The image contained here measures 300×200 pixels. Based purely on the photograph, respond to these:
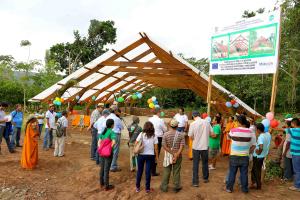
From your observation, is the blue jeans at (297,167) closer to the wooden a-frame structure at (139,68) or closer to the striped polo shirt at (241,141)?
the striped polo shirt at (241,141)

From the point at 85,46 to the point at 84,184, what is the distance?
33323mm

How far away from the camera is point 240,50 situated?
710 cm

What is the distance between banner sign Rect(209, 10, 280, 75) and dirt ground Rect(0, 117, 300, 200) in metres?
2.66

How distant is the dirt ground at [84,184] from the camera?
216 inches

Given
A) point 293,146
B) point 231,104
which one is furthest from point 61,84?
point 293,146

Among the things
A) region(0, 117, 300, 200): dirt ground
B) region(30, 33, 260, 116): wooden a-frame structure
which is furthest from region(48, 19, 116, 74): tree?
region(0, 117, 300, 200): dirt ground

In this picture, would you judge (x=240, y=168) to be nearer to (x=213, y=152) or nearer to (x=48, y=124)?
(x=213, y=152)

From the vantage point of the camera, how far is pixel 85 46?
37.7 m

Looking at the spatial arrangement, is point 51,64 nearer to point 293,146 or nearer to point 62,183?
point 62,183

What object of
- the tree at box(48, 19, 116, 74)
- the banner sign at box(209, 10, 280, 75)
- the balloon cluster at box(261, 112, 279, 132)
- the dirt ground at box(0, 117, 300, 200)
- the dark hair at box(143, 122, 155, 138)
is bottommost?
the dirt ground at box(0, 117, 300, 200)

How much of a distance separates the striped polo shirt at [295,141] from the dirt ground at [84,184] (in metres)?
0.81

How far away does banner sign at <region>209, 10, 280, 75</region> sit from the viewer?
20.6 ft

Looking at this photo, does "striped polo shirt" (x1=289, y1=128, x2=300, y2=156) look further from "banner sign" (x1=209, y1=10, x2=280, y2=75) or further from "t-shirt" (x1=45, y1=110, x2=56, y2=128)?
"t-shirt" (x1=45, y1=110, x2=56, y2=128)

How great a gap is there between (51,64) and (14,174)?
23.0 meters
